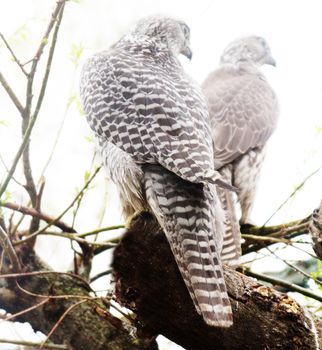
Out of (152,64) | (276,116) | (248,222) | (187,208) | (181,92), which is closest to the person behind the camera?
(187,208)

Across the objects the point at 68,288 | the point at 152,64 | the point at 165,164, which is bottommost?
the point at 68,288

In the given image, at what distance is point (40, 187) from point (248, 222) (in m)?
1.60

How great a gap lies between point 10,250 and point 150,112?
924 millimetres

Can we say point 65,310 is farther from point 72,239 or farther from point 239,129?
point 239,129

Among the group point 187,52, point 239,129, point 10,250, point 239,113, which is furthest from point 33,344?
point 239,113

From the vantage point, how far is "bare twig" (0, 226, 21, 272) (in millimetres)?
3039

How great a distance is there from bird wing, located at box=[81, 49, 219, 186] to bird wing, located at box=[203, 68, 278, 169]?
1.01m

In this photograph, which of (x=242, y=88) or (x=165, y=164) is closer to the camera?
(x=165, y=164)

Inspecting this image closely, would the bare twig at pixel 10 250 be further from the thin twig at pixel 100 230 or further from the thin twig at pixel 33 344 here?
the thin twig at pixel 33 344

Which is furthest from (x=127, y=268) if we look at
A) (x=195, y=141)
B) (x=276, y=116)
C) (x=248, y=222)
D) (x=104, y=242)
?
(x=276, y=116)

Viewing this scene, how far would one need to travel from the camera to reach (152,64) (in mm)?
3438

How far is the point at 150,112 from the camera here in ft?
9.46

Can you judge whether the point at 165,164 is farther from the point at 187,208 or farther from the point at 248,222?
the point at 248,222

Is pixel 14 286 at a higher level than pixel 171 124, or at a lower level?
lower
